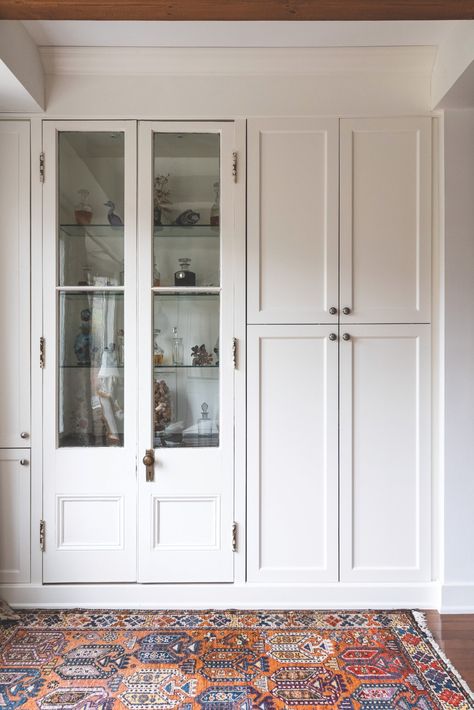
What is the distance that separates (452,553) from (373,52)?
7.64ft

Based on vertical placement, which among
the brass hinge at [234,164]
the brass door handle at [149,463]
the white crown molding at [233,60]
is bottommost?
the brass door handle at [149,463]

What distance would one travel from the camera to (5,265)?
211cm

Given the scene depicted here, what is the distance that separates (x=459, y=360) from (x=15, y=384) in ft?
6.80

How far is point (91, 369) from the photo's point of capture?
2154 millimetres

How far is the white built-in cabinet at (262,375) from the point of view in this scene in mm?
2092

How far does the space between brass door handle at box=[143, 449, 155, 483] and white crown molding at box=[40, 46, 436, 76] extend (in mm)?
1754

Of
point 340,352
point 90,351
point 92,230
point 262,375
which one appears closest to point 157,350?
point 90,351

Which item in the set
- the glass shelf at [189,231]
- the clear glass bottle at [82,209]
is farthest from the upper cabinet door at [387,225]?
the clear glass bottle at [82,209]

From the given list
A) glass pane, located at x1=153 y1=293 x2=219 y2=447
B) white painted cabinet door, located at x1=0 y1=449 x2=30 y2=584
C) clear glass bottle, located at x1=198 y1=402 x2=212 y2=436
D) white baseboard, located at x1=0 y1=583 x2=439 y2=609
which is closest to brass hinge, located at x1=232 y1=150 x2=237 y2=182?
glass pane, located at x1=153 y1=293 x2=219 y2=447

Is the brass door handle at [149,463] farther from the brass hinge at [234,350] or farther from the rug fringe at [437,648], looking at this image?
the rug fringe at [437,648]

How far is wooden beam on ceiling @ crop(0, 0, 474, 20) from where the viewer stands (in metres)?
1.48

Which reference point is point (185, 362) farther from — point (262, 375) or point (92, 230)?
point (92, 230)

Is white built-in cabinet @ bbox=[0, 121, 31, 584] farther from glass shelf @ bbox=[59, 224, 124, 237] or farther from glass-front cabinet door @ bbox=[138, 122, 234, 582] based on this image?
glass-front cabinet door @ bbox=[138, 122, 234, 582]

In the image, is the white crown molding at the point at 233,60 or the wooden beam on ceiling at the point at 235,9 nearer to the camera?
the wooden beam on ceiling at the point at 235,9
